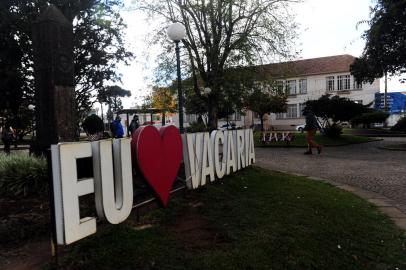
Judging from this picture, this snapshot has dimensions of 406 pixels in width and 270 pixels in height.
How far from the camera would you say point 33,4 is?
55.1 ft

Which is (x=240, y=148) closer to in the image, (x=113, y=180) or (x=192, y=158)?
(x=192, y=158)

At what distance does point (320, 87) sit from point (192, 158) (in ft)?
154

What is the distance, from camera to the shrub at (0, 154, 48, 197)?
5348 mm

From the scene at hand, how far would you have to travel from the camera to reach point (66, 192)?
9.98ft

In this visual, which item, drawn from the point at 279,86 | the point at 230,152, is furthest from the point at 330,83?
the point at 230,152

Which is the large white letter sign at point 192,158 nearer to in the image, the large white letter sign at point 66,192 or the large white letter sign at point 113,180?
the large white letter sign at point 113,180

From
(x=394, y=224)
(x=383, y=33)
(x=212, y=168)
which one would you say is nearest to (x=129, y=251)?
(x=212, y=168)

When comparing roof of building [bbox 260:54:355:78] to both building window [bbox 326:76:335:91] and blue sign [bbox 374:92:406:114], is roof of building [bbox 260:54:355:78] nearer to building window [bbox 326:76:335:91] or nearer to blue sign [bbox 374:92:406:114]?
building window [bbox 326:76:335:91]

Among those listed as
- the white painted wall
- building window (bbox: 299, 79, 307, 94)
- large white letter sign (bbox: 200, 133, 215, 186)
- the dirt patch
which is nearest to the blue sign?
the white painted wall

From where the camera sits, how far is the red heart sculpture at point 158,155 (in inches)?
161

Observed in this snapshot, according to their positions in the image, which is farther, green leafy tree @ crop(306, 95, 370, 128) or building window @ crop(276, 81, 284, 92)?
green leafy tree @ crop(306, 95, 370, 128)

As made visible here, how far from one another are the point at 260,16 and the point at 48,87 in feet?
47.3

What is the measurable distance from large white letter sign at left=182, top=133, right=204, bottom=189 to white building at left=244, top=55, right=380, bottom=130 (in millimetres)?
41692

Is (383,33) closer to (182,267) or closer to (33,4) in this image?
(33,4)
